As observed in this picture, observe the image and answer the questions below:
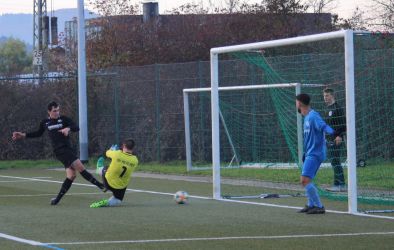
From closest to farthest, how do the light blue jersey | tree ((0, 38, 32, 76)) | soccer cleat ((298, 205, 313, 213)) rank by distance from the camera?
the light blue jersey, soccer cleat ((298, 205, 313, 213)), tree ((0, 38, 32, 76))

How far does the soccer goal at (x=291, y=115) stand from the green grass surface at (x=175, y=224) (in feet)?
4.45

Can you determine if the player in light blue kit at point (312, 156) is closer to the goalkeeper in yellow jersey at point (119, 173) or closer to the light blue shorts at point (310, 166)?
the light blue shorts at point (310, 166)

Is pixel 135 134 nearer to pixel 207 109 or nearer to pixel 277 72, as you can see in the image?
pixel 207 109

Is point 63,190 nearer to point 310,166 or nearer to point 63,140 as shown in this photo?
point 63,140

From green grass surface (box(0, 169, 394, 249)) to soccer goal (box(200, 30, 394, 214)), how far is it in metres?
1.36

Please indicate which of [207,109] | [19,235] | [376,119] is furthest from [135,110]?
[19,235]

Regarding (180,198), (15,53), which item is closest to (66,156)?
(180,198)

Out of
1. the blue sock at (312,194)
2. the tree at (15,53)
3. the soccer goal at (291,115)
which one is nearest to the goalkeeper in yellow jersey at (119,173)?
the soccer goal at (291,115)

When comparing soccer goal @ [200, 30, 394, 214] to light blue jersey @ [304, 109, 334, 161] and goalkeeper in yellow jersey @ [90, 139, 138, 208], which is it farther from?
goalkeeper in yellow jersey @ [90, 139, 138, 208]

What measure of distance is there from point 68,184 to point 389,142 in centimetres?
691

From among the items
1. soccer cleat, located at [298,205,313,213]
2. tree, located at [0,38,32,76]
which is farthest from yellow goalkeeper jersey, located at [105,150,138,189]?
tree, located at [0,38,32,76]

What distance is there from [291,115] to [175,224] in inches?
363

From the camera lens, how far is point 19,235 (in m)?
11.7

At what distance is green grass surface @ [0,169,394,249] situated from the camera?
10812 millimetres
